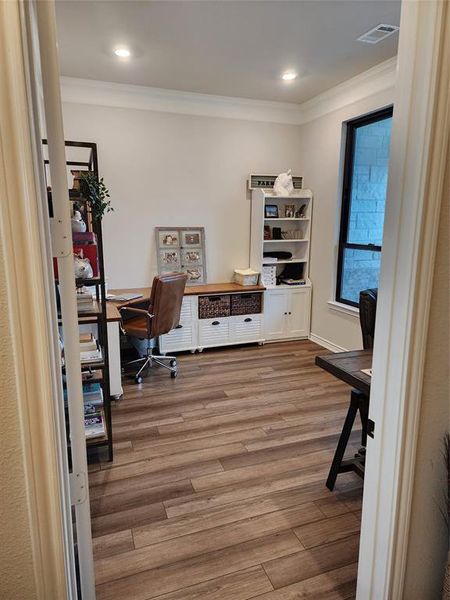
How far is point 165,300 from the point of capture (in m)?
3.67

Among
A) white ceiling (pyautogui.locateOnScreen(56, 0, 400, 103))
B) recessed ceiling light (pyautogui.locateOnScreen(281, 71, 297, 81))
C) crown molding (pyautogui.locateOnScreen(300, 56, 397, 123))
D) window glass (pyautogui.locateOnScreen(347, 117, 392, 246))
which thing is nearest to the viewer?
white ceiling (pyautogui.locateOnScreen(56, 0, 400, 103))

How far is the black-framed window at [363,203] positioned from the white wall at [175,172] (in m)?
0.99

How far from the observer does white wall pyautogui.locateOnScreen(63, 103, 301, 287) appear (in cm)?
430

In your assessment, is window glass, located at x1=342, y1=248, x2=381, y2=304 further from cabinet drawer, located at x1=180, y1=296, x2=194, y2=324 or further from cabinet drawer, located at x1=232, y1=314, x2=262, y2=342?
cabinet drawer, located at x1=180, y1=296, x2=194, y2=324

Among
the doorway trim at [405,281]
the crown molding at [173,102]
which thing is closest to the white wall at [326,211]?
the crown molding at [173,102]

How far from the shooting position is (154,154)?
4457mm

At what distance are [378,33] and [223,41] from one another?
1.16m

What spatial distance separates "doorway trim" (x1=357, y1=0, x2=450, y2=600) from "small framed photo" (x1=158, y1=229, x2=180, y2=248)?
3.70m

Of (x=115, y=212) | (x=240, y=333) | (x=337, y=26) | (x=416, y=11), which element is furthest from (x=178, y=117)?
(x=416, y=11)

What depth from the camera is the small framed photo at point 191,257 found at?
187 inches

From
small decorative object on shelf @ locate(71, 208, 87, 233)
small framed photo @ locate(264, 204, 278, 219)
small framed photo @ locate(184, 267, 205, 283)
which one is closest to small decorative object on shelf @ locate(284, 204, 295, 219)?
small framed photo @ locate(264, 204, 278, 219)

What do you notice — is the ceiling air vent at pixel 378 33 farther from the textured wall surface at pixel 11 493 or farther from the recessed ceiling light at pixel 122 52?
the textured wall surface at pixel 11 493

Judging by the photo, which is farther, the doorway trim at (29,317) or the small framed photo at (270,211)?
the small framed photo at (270,211)

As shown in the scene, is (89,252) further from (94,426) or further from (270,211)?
(270,211)
